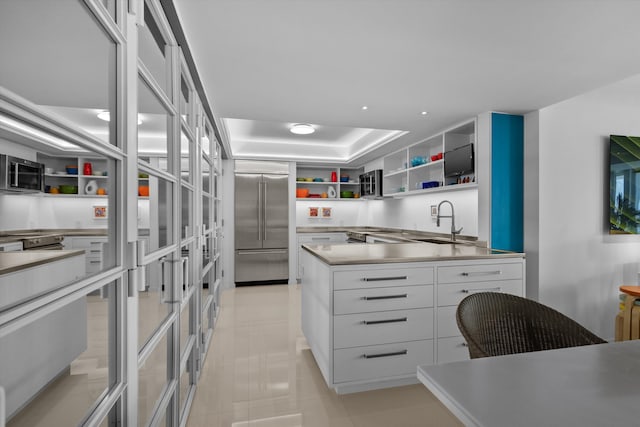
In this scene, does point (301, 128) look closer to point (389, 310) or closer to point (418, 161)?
point (418, 161)

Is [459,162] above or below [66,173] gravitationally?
above

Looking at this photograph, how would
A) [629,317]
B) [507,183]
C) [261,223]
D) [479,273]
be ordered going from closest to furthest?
1. [479,273]
2. [629,317]
3. [507,183]
4. [261,223]

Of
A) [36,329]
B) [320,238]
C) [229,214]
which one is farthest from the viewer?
[320,238]

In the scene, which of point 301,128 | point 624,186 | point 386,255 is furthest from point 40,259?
Answer: point 624,186

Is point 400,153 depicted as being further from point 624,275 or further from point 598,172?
point 624,275

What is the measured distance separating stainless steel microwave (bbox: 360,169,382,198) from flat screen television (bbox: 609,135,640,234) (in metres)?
3.04

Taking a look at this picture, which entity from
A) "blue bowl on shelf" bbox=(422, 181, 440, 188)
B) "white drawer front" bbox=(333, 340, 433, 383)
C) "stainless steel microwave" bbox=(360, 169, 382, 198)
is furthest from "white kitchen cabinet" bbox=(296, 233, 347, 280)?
"white drawer front" bbox=(333, 340, 433, 383)

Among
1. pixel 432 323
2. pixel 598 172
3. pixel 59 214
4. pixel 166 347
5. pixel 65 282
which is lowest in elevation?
pixel 432 323

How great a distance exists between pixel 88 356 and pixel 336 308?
64.7 inches

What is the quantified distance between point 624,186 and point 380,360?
329 centimetres

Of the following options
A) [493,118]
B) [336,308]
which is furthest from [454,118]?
[336,308]

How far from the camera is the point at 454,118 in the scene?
3.58 metres

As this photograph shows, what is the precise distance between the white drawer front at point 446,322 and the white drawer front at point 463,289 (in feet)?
0.17

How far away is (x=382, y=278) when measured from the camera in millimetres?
2318
